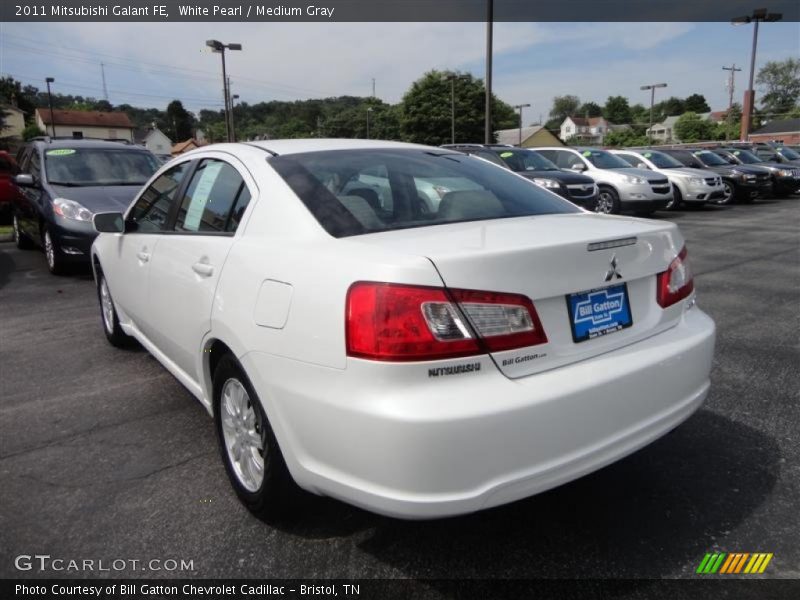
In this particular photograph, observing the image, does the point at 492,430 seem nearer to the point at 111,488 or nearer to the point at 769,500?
the point at 769,500

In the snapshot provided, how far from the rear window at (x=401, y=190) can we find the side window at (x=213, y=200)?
237 millimetres

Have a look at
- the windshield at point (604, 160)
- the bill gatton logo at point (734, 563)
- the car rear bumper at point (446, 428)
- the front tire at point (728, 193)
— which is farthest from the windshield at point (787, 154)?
the car rear bumper at point (446, 428)

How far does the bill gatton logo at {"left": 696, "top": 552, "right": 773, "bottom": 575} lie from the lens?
2.16m

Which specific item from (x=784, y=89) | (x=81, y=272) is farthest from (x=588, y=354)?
(x=784, y=89)

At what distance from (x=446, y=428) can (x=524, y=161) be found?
1227cm

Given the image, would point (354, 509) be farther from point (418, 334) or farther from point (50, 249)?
point (50, 249)

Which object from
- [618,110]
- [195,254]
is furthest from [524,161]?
[618,110]

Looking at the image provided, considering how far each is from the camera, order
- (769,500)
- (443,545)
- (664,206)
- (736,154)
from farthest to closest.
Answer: (736,154)
(664,206)
(769,500)
(443,545)

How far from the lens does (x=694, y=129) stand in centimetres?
8662

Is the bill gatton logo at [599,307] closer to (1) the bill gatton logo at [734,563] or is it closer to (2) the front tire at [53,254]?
(1) the bill gatton logo at [734,563]

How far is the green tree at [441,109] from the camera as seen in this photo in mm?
64062

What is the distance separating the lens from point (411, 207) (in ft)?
8.80

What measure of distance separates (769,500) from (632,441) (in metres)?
0.95

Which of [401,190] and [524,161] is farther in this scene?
[524,161]
